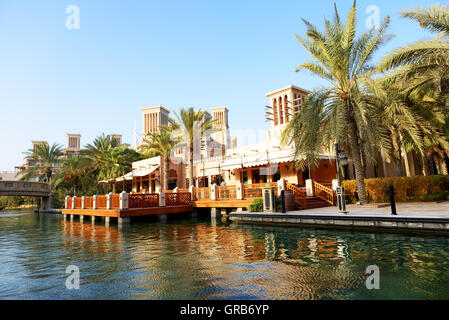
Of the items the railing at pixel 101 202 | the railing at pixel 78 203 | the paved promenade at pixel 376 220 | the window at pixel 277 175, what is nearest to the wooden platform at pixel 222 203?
the paved promenade at pixel 376 220

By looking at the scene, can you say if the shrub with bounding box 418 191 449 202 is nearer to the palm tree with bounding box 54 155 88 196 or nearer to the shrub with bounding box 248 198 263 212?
the shrub with bounding box 248 198 263 212

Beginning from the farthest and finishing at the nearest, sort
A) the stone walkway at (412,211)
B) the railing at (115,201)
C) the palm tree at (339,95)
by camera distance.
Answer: the railing at (115,201) → the palm tree at (339,95) → the stone walkway at (412,211)

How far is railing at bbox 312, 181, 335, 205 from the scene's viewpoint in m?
15.4

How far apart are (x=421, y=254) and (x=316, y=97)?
29.0ft

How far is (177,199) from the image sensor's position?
19031 mm

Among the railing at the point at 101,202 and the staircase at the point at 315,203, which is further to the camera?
the railing at the point at 101,202

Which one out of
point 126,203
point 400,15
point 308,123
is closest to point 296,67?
point 308,123

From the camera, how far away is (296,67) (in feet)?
46.7

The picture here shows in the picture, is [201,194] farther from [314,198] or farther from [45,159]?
[45,159]

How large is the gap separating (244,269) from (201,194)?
13.7 meters

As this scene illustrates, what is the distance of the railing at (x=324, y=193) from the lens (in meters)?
15.4

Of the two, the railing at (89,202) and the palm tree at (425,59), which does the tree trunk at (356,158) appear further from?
the railing at (89,202)

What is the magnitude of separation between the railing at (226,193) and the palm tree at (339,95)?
184 inches
